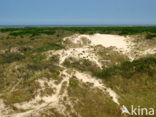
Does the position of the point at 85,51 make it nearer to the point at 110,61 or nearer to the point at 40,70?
the point at 110,61

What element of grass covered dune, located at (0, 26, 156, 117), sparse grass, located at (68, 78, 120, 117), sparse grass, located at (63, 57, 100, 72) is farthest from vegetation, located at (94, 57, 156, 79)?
Answer: sparse grass, located at (68, 78, 120, 117)

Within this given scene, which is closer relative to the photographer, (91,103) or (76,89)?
(91,103)

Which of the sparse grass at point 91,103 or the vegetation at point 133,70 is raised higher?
the vegetation at point 133,70

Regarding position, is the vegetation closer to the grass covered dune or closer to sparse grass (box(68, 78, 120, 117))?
the grass covered dune

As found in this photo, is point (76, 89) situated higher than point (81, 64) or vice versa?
point (81, 64)

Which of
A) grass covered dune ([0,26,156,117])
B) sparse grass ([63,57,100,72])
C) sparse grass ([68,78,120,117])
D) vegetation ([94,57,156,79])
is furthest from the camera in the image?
sparse grass ([63,57,100,72])

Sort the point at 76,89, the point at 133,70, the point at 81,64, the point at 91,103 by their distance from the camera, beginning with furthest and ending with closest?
the point at 81,64
the point at 133,70
the point at 76,89
the point at 91,103

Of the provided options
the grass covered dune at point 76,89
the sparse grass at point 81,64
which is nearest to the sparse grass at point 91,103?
the grass covered dune at point 76,89

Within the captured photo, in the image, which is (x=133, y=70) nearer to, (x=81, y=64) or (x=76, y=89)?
(x=81, y=64)

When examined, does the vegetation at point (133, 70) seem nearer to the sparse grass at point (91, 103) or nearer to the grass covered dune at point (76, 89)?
the grass covered dune at point (76, 89)

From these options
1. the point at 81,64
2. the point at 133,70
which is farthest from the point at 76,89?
the point at 133,70

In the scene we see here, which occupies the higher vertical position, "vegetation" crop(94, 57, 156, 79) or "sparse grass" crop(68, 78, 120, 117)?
"vegetation" crop(94, 57, 156, 79)

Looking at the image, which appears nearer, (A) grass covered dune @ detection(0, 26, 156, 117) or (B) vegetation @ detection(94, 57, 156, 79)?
(A) grass covered dune @ detection(0, 26, 156, 117)

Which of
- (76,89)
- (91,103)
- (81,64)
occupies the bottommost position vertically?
(91,103)
